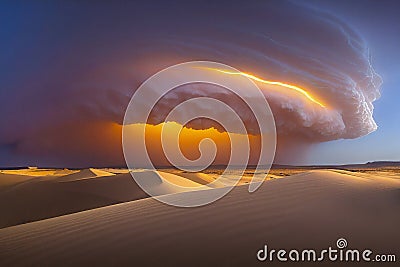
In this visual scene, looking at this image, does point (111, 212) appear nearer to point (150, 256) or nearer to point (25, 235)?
point (25, 235)

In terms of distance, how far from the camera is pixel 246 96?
62.6 feet

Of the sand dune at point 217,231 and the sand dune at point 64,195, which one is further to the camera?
the sand dune at point 64,195

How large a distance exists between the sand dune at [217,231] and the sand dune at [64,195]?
5.78 meters

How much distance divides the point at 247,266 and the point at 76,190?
35.2 ft

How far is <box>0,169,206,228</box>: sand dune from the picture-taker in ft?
34.6

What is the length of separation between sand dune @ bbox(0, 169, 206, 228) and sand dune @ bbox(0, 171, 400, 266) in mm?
Result: 5775

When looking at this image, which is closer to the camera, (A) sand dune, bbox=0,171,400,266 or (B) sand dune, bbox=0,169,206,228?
(A) sand dune, bbox=0,171,400,266

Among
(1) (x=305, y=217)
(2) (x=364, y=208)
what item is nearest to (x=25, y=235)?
(1) (x=305, y=217)

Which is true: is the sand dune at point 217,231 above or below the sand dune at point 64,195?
below

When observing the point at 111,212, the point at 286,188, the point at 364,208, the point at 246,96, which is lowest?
the point at 111,212

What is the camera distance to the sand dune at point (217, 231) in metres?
3.25

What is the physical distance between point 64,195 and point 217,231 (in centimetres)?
963

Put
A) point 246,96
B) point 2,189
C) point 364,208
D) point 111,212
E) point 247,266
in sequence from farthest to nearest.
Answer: point 246,96
point 2,189
point 111,212
point 364,208
point 247,266

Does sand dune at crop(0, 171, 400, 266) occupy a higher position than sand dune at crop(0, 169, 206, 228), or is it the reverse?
sand dune at crop(0, 169, 206, 228)
